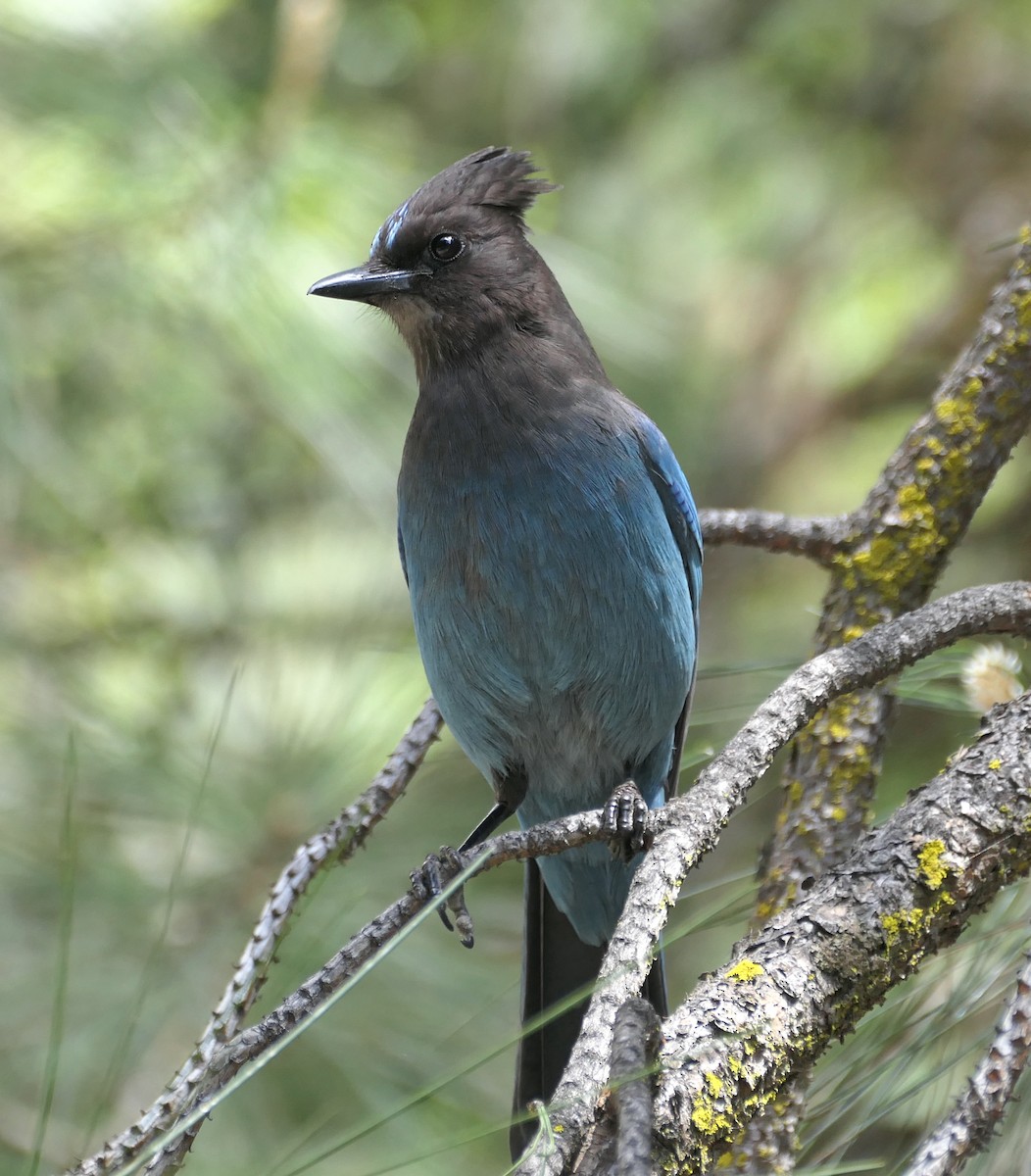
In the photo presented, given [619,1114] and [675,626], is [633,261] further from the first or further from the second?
[619,1114]

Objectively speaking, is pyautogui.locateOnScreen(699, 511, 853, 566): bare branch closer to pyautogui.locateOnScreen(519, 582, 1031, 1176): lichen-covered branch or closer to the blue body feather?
the blue body feather

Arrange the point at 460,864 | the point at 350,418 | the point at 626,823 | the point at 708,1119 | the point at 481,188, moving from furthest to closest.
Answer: the point at 350,418
the point at 481,188
the point at 460,864
the point at 626,823
the point at 708,1119

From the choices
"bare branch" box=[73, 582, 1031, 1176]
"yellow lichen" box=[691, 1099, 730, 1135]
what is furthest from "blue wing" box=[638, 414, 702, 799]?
"yellow lichen" box=[691, 1099, 730, 1135]

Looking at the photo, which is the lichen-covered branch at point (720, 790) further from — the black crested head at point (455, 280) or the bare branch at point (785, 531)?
the black crested head at point (455, 280)

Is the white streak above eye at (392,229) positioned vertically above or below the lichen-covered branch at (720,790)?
above

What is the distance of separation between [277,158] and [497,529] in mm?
1846

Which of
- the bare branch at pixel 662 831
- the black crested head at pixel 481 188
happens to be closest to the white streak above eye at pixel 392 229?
the black crested head at pixel 481 188

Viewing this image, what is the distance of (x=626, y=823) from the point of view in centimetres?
211

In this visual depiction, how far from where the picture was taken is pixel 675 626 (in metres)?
2.71

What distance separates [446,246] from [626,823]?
56.7 inches

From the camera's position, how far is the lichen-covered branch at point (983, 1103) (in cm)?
147

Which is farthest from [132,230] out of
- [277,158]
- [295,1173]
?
[295,1173]

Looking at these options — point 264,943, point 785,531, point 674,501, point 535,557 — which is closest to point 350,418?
point 674,501

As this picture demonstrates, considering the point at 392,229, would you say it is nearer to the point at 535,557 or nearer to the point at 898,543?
the point at 535,557
